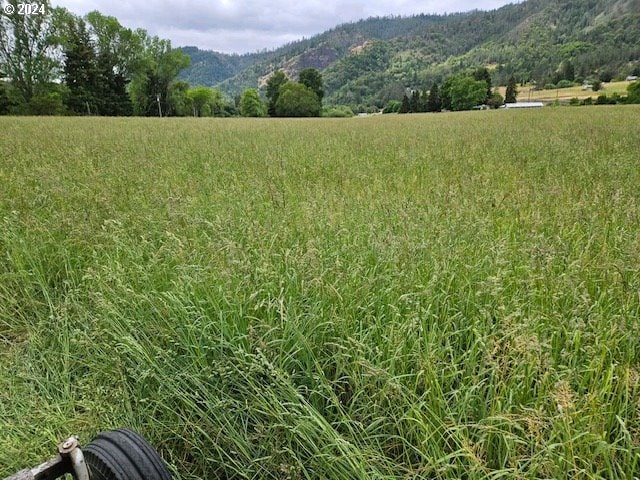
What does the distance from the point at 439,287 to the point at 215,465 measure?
1.40 metres

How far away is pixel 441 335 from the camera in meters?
1.65

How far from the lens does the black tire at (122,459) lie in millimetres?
1114

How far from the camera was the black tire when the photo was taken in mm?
1114

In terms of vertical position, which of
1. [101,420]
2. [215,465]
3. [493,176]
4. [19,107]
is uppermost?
[19,107]

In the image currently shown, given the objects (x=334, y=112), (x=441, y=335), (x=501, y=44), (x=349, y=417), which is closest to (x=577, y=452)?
(x=441, y=335)

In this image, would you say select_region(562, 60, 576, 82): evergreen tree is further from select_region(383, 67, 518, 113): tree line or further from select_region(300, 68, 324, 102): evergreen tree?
select_region(300, 68, 324, 102): evergreen tree

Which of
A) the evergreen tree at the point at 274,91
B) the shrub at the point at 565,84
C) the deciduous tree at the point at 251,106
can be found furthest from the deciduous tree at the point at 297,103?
the shrub at the point at 565,84

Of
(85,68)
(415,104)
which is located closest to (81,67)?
(85,68)

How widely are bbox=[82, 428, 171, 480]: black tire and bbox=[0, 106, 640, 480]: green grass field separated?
282 mm

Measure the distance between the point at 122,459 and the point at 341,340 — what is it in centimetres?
91

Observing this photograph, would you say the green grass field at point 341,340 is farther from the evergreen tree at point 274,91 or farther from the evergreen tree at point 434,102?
the evergreen tree at point 434,102

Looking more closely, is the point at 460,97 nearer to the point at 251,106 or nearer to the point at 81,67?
the point at 251,106

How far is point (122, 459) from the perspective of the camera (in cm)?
114

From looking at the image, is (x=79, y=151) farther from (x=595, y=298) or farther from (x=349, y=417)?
(x=595, y=298)
